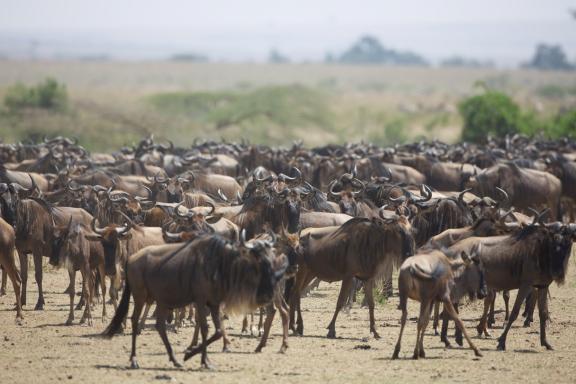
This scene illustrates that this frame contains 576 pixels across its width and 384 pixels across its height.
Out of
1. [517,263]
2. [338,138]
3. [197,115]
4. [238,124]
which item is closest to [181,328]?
[517,263]

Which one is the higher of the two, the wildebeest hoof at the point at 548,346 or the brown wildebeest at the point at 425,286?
the brown wildebeest at the point at 425,286

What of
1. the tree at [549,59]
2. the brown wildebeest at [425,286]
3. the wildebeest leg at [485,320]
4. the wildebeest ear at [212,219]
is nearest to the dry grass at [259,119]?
the tree at [549,59]

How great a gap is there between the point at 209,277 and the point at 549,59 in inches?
6831

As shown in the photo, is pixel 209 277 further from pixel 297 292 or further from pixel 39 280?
pixel 39 280

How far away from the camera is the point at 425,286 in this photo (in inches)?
423

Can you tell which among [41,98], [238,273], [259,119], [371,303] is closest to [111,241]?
[238,273]

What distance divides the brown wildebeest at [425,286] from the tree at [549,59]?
167222mm

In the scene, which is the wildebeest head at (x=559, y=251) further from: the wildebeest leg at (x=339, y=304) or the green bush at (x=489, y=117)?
the green bush at (x=489, y=117)

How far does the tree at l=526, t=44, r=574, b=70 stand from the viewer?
6845 inches

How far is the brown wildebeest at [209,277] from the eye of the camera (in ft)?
33.5

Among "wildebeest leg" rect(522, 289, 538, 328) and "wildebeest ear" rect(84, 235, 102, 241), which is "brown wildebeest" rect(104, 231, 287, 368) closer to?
"wildebeest ear" rect(84, 235, 102, 241)

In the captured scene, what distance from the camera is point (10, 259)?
12867 mm

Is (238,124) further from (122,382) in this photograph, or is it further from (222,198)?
(122,382)

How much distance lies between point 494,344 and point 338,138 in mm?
46340
